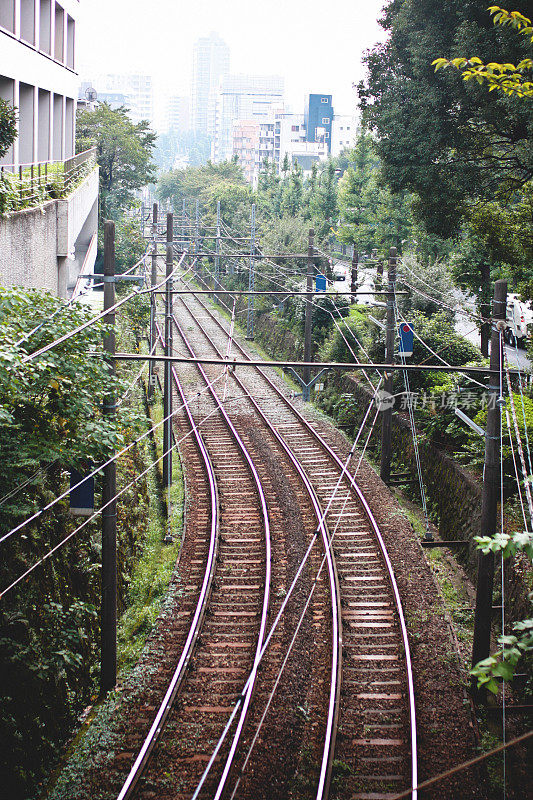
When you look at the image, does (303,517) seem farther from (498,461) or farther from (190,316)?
(190,316)

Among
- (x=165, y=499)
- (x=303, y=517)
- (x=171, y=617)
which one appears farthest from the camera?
(x=165, y=499)

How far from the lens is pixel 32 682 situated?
8.70 metres

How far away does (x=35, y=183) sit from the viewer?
18.2 m

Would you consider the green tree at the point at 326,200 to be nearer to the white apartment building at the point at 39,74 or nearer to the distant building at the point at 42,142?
the distant building at the point at 42,142

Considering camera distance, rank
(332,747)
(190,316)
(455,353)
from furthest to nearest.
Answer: (190,316), (455,353), (332,747)

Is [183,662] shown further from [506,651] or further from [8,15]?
[8,15]

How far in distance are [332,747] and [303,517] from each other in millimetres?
6960

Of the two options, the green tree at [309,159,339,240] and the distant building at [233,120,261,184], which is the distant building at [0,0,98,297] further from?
the distant building at [233,120,261,184]

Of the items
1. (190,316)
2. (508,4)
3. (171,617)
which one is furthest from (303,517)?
(190,316)

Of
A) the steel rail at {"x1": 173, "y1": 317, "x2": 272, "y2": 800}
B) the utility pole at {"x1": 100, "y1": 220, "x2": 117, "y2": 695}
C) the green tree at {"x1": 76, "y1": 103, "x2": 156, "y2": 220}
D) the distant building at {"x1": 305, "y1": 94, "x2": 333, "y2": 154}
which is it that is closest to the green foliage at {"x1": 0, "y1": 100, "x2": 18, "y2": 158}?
the utility pole at {"x1": 100, "y1": 220, "x2": 117, "y2": 695}

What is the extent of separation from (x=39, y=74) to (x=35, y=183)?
8.15 metres

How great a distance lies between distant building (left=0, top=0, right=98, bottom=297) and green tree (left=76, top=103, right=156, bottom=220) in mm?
14649

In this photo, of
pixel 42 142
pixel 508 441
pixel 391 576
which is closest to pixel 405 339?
pixel 508 441

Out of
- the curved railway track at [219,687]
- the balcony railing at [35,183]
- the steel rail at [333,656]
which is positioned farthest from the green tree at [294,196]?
the curved railway track at [219,687]
